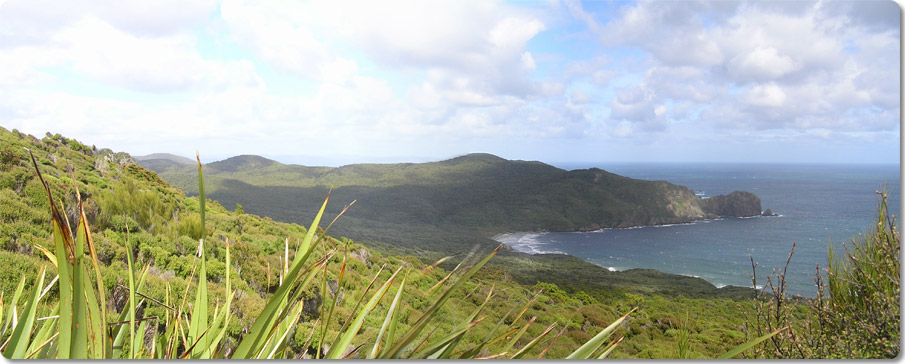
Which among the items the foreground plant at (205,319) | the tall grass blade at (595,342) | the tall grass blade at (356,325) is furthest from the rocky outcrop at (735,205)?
the tall grass blade at (356,325)

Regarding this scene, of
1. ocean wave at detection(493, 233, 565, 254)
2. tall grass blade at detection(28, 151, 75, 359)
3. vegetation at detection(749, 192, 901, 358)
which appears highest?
tall grass blade at detection(28, 151, 75, 359)

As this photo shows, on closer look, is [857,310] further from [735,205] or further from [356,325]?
[735,205]

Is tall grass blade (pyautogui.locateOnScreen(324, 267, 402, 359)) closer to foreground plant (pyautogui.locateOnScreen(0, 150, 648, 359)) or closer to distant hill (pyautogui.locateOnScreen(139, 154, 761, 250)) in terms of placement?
foreground plant (pyautogui.locateOnScreen(0, 150, 648, 359))

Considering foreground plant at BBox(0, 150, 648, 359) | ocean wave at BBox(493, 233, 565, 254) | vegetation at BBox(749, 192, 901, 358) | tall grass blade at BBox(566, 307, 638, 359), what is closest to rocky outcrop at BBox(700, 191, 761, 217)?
ocean wave at BBox(493, 233, 565, 254)

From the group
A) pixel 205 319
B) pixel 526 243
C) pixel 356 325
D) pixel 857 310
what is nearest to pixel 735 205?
pixel 526 243

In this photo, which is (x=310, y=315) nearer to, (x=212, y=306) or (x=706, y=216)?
(x=212, y=306)

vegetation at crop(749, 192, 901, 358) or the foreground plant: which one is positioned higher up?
the foreground plant

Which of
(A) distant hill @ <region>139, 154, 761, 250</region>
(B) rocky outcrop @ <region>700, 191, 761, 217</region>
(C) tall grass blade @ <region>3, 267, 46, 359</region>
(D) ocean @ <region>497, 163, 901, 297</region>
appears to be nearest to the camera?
(C) tall grass blade @ <region>3, 267, 46, 359</region>

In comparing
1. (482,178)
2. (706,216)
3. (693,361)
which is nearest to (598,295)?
(482,178)
